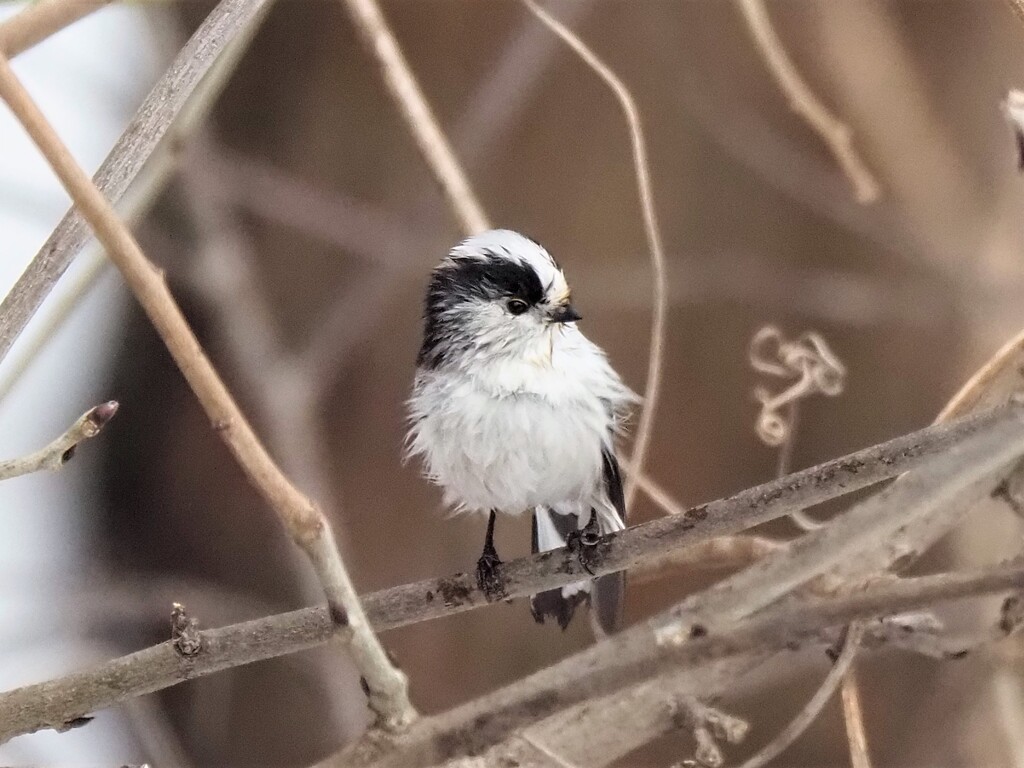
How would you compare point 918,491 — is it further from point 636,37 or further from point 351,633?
point 636,37

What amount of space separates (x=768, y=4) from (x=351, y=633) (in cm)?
171

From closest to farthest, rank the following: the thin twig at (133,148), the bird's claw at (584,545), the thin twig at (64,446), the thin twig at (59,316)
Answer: the thin twig at (64,446) → the thin twig at (133,148) → the bird's claw at (584,545) → the thin twig at (59,316)

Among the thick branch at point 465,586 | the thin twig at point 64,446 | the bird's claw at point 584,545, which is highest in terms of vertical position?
the thin twig at point 64,446

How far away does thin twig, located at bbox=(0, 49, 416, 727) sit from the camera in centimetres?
A: 51

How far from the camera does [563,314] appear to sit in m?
1.11

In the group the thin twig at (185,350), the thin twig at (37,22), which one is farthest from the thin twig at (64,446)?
the thin twig at (37,22)

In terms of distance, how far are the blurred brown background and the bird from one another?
31.3 inches

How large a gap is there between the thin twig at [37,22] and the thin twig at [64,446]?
24 centimetres

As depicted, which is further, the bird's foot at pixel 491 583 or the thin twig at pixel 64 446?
the bird's foot at pixel 491 583

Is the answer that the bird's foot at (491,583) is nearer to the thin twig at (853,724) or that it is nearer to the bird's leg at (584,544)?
the bird's leg at (584,544)

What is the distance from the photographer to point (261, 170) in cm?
202

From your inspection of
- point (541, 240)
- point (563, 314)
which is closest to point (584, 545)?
point (563, 314)

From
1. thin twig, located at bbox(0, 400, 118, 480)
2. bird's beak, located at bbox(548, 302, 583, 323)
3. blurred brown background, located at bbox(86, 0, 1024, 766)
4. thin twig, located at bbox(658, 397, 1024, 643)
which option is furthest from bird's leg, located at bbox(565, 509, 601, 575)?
blurred brown background, located at bbox(86, 0, 1024, 766)

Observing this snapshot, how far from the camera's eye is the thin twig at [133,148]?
71 centimetres
